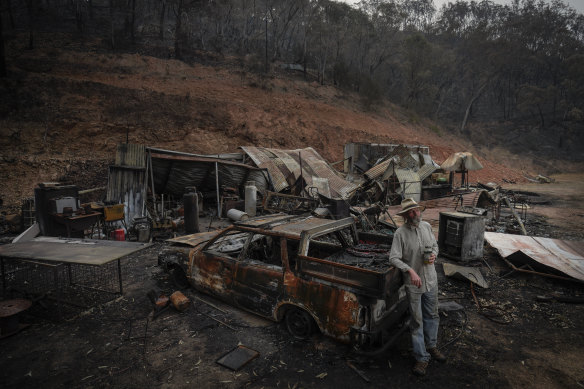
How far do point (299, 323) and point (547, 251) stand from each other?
5.67 meters

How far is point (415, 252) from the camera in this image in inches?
133

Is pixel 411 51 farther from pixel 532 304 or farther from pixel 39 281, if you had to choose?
pixel 39 281

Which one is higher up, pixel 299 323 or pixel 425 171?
pixel 425 171

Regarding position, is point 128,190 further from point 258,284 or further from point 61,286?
point 258,284

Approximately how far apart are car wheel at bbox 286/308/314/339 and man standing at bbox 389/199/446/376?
1.19 meters

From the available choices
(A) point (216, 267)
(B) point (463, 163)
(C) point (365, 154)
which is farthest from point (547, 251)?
(C) point (365, 154)

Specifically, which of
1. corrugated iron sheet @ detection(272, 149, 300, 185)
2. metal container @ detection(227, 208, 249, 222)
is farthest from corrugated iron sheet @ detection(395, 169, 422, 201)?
metal container @ detection(227, 208, 249, 222)

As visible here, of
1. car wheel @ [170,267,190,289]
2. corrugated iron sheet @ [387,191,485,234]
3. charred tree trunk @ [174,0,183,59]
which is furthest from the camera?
charred tree trunk @ [174,0,183,59]

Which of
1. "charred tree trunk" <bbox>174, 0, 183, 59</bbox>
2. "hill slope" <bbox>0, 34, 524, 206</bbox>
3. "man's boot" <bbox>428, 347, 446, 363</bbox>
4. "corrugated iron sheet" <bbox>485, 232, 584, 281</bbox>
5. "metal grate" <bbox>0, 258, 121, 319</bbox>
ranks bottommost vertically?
"metal grate" <bbox>0, 258, 121, 319</bbox>

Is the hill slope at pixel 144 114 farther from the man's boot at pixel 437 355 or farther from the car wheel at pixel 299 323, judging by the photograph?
the man's boot at pixel 437 355

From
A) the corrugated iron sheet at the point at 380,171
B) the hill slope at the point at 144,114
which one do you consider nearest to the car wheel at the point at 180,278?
the hill slope at the point at 144,114

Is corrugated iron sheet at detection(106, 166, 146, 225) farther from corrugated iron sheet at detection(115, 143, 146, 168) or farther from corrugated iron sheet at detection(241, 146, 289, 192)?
corrugated iron sheet at detection(241, 146, 289, 192)

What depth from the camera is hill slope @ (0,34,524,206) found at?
1429cm

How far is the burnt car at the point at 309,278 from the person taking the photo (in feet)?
11.1
